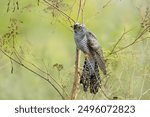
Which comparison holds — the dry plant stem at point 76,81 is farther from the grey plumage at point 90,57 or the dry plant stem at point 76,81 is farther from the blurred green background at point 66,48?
the blurred green background at point 66,48

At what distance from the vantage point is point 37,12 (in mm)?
2506

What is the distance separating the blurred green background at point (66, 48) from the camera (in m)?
2.47

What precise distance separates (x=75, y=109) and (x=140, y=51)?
387 millimetres

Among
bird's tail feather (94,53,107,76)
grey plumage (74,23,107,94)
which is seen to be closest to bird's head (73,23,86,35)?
grey plumage (74,23,107,94)

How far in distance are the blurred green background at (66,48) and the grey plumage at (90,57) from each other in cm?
11

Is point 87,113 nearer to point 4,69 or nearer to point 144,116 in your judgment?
point 144,116

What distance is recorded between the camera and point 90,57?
2.33 meters

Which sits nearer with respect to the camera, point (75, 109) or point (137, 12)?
point (75, 109)

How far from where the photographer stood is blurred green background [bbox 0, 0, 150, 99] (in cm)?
247

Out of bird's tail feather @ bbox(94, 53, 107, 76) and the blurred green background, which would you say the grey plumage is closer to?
bird's tail feather @ bbox(94, 53, 107, 76)

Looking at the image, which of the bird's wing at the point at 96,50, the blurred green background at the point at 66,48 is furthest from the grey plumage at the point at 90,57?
the blurred green background at the point at 66,48

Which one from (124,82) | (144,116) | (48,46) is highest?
(48,46)

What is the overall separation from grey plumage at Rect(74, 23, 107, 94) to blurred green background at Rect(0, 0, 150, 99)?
0.35 feet

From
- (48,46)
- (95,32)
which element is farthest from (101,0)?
(48,46)
